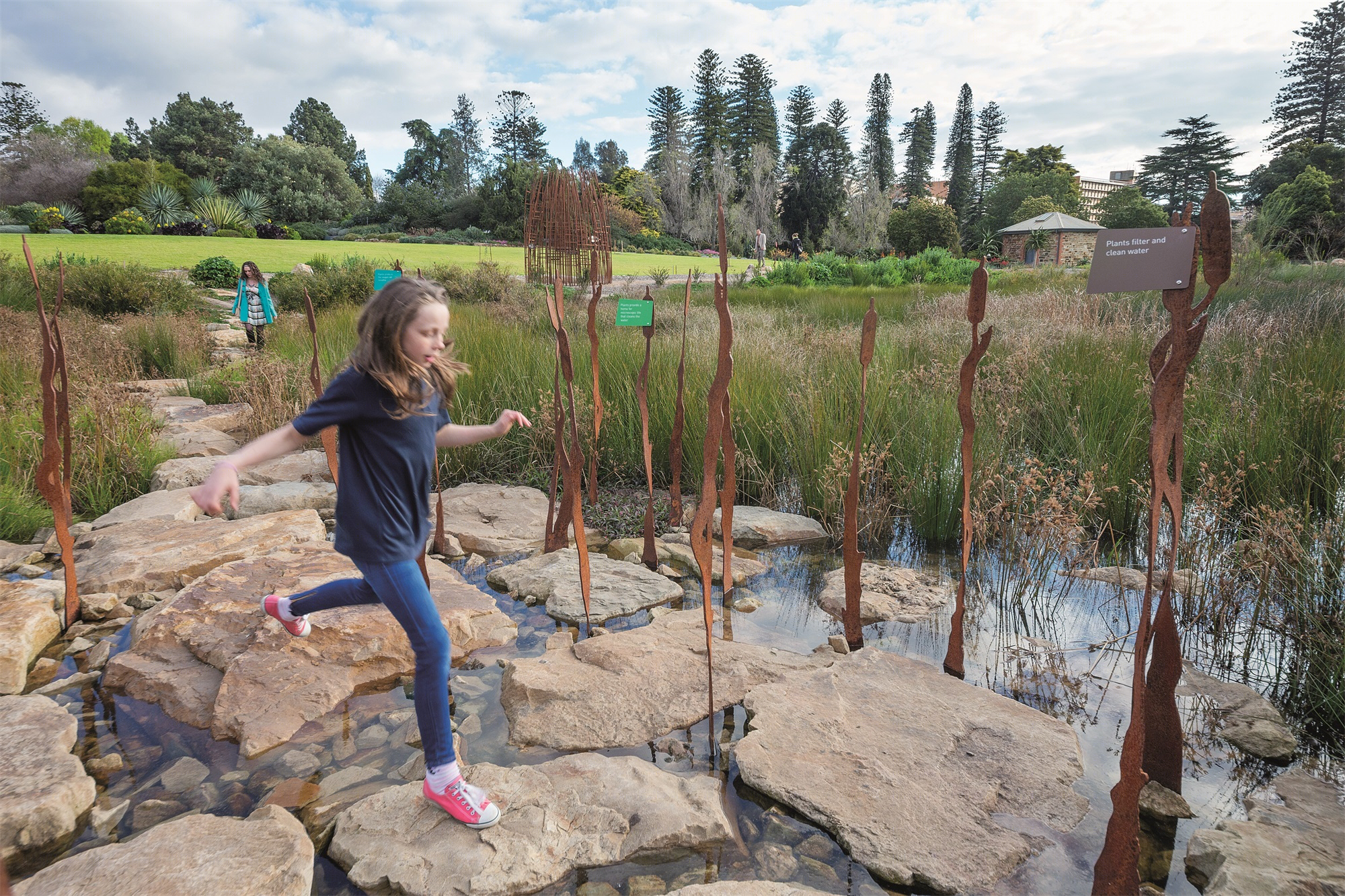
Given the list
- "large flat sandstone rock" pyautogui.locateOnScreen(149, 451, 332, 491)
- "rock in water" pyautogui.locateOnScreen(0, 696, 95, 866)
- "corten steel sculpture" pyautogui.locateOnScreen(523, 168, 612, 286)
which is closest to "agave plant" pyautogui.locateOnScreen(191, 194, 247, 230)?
"corten steel sculpture" pyautogui.locateOnScreen(523, 168, 612, 286)

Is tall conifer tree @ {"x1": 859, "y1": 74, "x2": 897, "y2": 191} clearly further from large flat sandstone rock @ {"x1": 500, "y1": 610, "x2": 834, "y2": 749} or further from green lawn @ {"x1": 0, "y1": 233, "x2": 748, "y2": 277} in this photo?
large flat sandstone rock @ {"x1": 500, "y1": 610, "x2": 834, "y2": 749}

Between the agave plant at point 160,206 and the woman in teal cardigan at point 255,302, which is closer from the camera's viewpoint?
the woman in teal cardigan at point 255,302

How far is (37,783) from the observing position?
5.18ft

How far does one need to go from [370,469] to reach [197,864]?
0.82 meters

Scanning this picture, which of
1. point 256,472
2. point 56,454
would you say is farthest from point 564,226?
point 56,454

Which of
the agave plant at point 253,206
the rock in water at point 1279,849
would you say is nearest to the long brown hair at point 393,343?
the rock in water at point 1279,849

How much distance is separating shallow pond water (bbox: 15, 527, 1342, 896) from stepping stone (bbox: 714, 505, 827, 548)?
19.7 inches

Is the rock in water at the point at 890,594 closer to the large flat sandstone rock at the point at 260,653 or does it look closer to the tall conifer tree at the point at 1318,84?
the large flat sandstone rock at the point at 260,653

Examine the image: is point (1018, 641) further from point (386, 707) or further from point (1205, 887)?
point (386, 707)

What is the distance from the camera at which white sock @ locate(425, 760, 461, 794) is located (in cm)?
153

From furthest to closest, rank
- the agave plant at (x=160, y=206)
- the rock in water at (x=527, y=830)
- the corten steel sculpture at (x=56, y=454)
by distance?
the agave plant at (x=160, y=206) < the corten steel sculpture at (x=56, y=454) < the rock in water at (x=527, y=830)

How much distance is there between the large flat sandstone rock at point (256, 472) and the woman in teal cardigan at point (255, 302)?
4.82 metres

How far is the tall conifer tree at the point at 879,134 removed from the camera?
47.1 meters

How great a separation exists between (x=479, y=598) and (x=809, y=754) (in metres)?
1.41
